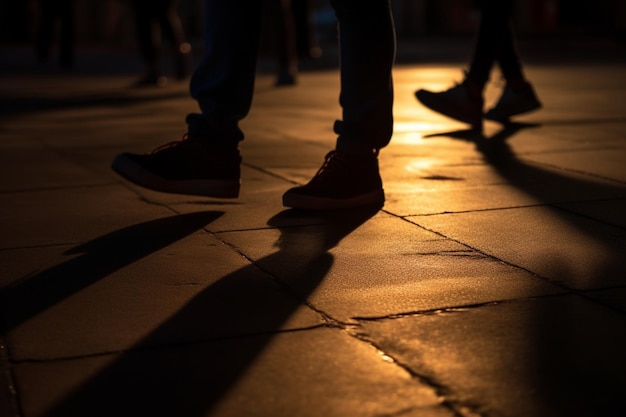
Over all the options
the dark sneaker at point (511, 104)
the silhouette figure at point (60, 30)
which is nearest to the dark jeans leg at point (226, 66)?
the dark sneaker at point (511, 104)

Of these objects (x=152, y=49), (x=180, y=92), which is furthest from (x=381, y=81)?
(x=152, y=49)

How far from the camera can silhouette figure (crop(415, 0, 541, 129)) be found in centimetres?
511

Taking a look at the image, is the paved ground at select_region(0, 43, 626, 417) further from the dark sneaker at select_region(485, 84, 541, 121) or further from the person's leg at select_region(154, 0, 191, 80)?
the person's leg at select_region(154, 0, 191, 80)

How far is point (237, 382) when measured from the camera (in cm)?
175

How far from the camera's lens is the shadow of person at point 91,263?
221cm

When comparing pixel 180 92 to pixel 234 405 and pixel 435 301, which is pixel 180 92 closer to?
pixel 435 301

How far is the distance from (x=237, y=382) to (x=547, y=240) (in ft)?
3.81

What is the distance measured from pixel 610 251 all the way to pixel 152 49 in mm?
6686

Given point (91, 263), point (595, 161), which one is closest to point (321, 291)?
point (91, 263)

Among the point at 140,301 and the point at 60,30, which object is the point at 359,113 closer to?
the point at 140,301

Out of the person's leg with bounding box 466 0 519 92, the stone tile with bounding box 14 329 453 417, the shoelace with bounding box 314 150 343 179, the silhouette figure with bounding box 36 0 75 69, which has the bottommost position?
the silhouette figure with bounding box 36 0 75 69

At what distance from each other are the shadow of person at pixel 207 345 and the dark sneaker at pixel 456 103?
246cm

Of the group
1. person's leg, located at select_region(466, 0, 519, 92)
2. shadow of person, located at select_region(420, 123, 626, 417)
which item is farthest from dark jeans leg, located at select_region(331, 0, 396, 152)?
person's leg, located at select_region(466, 0, 519, 92)

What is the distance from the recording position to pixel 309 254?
262 centimetres
